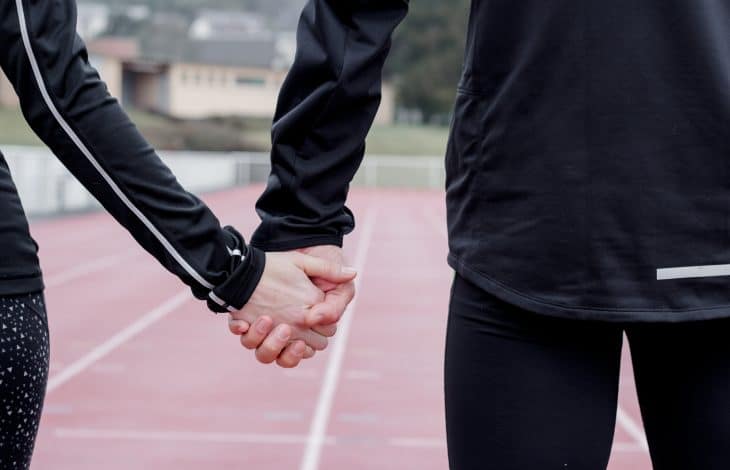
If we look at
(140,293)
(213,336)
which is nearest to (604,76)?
(213,336)

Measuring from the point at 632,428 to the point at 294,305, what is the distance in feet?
11.8

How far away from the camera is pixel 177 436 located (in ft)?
16.3

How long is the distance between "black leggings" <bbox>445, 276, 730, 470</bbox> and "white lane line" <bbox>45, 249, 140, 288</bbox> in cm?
907

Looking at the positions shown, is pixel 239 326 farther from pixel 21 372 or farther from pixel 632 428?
pixel 632 428

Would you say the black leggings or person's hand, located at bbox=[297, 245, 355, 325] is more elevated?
the black leggings

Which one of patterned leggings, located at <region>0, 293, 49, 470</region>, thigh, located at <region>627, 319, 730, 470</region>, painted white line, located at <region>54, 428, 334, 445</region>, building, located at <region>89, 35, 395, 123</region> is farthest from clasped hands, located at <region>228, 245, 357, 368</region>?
building, located at <region>89, 35, 395, 123</region>

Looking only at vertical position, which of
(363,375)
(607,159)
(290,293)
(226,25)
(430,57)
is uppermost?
(607,159)

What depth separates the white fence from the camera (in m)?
16.5

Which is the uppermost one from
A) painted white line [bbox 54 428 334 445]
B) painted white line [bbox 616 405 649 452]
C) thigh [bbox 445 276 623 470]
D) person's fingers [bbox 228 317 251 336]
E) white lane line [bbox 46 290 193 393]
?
thigh [bbox 445 276 623 470]

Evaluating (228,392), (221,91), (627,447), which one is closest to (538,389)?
(627,447)

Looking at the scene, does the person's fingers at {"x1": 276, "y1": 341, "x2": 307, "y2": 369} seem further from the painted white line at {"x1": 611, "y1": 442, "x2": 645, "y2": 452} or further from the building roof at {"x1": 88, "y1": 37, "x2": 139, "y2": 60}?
the building roof at {"x1": 88, "y1": 37, "x2": 139, "y2": 60}

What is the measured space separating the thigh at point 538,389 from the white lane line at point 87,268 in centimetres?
907

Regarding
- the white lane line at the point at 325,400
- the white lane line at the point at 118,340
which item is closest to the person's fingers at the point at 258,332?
the white lane line at the point at 325,400

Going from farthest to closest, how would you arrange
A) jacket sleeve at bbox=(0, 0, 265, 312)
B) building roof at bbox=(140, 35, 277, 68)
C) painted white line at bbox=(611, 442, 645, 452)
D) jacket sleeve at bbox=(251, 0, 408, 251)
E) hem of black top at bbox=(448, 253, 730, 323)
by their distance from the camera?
building roof at bbox=(140, 35, 277, 68) → painted white line at bbox=(611, 442, 645, 452) → jacket sleeve at bbox=(251, 0, 408, 251) → jacket sleeve at bbox=(0, 0, 265, 312) → hem of black top at bbox=(448, 253, 730, 323)
